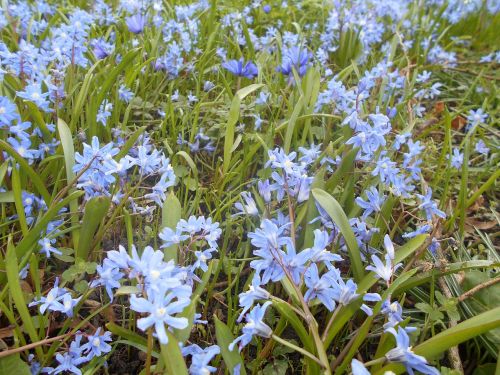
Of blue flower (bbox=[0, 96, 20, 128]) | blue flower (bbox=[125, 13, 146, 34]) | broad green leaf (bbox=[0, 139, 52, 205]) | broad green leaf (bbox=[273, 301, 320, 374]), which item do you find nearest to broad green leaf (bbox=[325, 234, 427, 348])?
broad green leaf (bbox=[273, 301, 320, 374])

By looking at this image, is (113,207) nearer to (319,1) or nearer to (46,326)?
(46,326)

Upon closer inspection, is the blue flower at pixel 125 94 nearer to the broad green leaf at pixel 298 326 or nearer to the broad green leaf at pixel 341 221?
the broad green leaf at pixel 341 221

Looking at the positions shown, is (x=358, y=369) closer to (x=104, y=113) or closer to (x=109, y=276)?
(x=109, y=276)

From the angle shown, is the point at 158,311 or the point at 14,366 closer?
the point at 158,311

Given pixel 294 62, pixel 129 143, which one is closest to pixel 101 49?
pixel 294 62

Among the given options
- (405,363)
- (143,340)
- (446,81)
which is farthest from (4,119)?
(446,81)

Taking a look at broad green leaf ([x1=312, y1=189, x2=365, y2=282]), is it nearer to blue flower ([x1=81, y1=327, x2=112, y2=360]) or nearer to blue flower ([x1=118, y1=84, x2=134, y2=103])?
blue flower ([x1=81, y1=327, x2=112, y2=360])

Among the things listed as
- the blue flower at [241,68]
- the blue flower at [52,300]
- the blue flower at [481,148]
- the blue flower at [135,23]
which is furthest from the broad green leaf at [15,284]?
the blue flower at [481,148]
